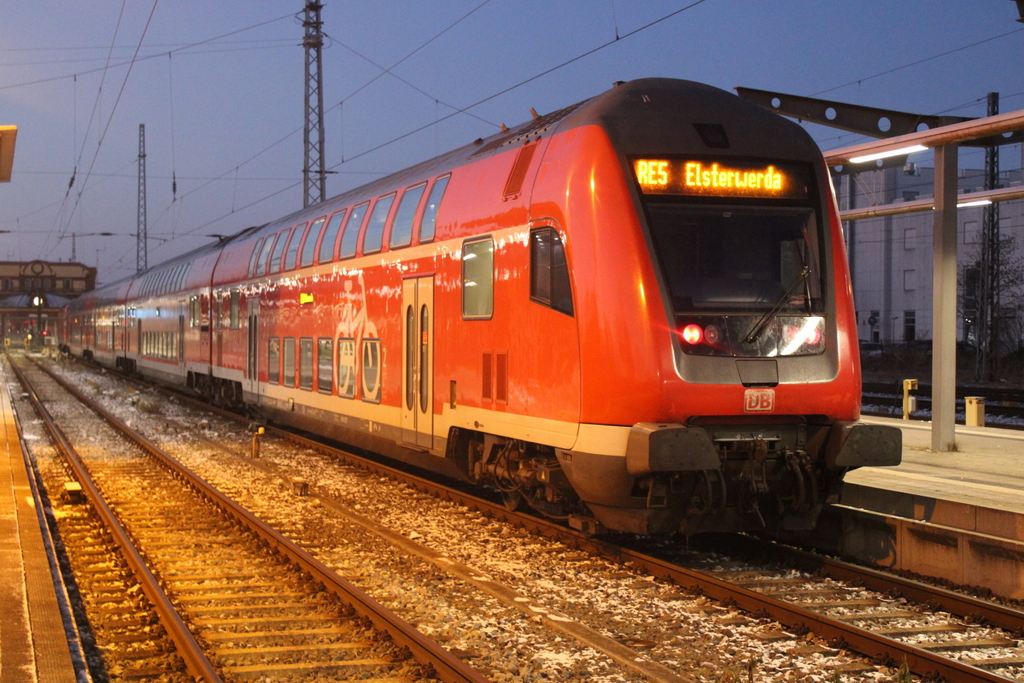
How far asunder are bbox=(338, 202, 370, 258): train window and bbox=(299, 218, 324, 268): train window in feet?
4.61

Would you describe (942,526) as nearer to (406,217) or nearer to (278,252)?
(406,217)

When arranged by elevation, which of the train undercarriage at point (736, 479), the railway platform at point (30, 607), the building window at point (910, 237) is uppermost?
the building window at point (910, 237)

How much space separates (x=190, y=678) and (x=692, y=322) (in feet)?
13.6

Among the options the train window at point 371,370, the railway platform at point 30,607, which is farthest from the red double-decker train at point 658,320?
the railway platform at point 30,607

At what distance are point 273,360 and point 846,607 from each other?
1220cm

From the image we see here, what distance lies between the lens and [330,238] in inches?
565

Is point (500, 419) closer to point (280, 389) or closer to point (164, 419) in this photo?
point (280, 389)

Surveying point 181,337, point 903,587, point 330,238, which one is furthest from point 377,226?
point 181,337

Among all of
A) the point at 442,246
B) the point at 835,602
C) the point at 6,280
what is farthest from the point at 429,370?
the point at 6,280

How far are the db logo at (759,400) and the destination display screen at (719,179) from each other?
5.10ft

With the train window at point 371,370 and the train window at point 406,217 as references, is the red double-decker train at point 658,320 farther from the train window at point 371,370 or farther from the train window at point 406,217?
the train window at point 371,370

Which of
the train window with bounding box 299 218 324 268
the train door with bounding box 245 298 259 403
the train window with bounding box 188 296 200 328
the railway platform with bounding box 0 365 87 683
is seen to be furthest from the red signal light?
the train window with bounding box 188 296 200 328

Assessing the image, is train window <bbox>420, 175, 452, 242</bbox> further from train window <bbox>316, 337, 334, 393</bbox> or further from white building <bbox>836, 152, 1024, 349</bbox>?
white building <bbox>836, 152, 1024, 349</bbox>

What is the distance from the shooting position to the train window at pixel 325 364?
14.1 m
